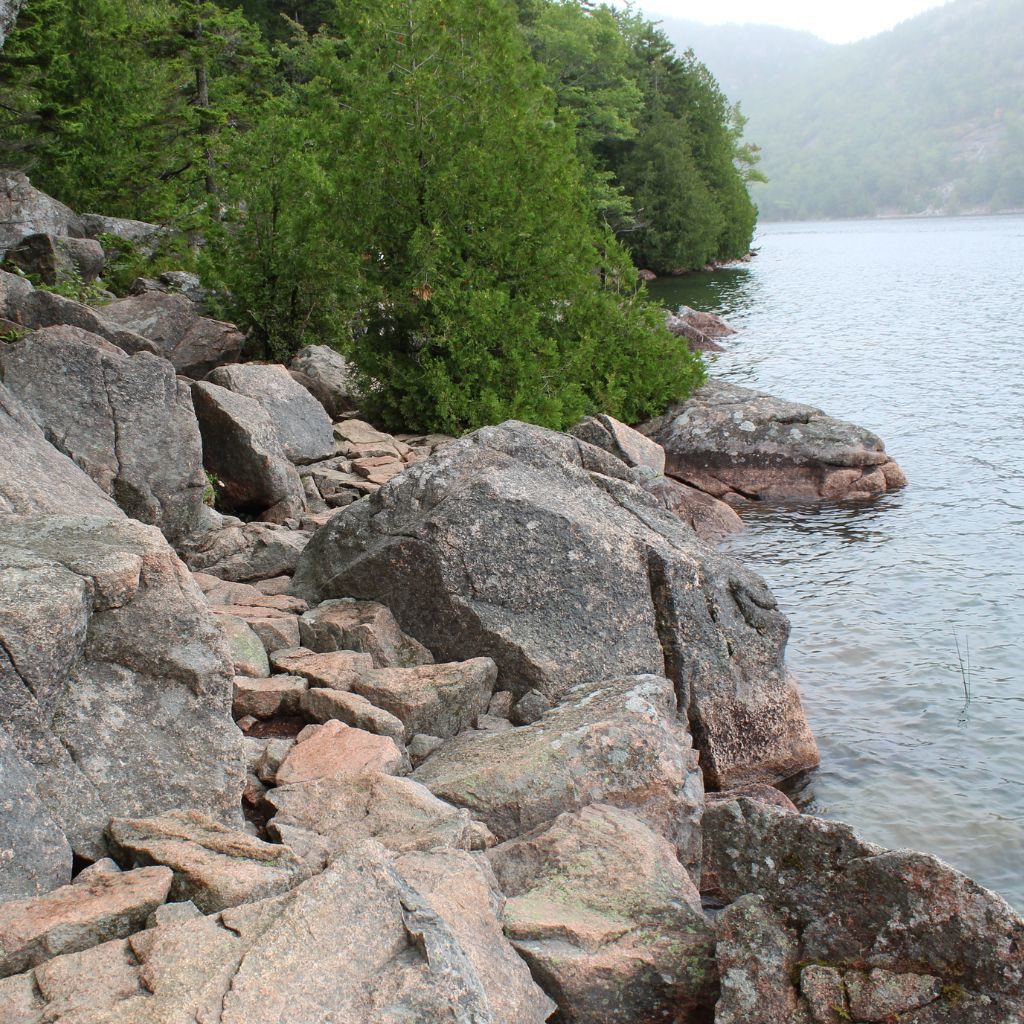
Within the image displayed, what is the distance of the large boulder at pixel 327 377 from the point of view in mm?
18281

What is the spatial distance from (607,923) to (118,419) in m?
7.80

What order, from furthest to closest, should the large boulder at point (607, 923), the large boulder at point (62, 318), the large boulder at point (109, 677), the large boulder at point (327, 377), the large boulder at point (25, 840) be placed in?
the large boulder at point (327, 377) → the large boulder at point (62, 318) → the large boulder at point (109, 677) → the large boulder at point (607, 923) → the large boulder at point (25, 840)

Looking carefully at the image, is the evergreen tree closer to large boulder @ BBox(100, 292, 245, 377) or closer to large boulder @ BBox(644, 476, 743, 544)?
large boulder @ BBox(100, 292, 245, 377)

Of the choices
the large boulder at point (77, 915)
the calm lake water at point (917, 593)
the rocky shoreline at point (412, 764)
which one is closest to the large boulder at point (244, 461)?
the rocky shoreline at point (412, 764)

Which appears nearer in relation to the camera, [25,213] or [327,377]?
[327,377]

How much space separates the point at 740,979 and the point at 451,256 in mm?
14031

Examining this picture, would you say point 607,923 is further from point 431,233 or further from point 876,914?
point 431,233

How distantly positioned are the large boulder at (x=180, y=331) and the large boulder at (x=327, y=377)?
1.19 m

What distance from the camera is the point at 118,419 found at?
11062 millimetres

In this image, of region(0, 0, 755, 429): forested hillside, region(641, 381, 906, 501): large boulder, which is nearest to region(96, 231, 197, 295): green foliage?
region(0, 0, 755, 429): forested hillside

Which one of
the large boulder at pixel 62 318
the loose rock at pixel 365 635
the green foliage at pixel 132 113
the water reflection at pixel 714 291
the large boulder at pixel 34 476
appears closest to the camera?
the large boulder at pixel 34 476

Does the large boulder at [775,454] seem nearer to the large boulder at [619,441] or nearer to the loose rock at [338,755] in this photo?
the large boulder at [619,441]

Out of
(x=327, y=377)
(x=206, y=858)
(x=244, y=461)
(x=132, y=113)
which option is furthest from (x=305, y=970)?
(x=132, y=113)

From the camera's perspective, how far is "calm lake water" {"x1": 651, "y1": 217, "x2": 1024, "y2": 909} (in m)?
9.42
